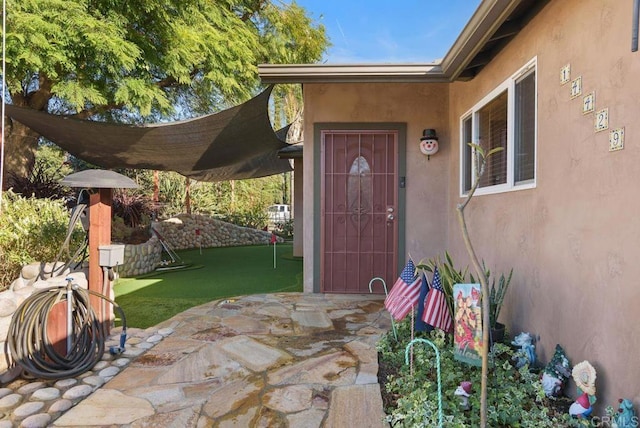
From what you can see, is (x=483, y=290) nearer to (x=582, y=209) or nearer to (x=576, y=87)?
(x=582, y=209)

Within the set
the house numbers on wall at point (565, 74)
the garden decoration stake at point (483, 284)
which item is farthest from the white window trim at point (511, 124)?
the garden decoration stake at point (483, 284)

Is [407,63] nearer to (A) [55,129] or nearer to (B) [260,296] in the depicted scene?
(B) [260,296]

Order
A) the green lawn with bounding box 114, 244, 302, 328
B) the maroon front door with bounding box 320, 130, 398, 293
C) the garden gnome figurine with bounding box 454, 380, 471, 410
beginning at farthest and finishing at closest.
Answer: the maroon front door with bounding box 320, 130, 398, 293, the green lawn with bounding box 114, 244, 302, 328, the garden gnome figurine with bounding box 454, 380, 471, 410

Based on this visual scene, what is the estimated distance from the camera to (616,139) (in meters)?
2.06

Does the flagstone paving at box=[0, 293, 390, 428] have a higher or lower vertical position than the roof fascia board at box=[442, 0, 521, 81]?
lower

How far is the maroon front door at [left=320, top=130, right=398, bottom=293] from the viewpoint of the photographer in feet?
17.9

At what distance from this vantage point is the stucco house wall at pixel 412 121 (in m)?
5.34

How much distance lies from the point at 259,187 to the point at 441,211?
15.0 metres

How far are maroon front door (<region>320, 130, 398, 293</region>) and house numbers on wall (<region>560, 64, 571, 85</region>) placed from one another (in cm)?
289

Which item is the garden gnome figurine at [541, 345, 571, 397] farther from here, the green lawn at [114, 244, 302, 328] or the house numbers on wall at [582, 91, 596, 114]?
the green lawn at [114, 244, 302, 328]

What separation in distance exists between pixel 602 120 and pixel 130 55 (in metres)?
6.77

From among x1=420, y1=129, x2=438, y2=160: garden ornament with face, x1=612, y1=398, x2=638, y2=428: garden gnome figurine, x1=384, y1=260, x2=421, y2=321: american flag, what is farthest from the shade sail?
x1=612, y1=398, x2=638, y2=428: garden gnome figurine

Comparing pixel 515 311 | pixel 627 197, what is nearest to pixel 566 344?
pixel 515 311

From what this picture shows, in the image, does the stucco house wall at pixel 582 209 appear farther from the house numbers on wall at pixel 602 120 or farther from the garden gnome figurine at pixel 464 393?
the garden gnome figurine at pixel 464 393
